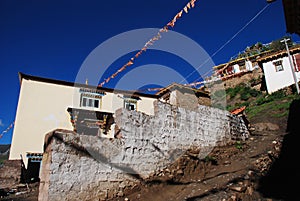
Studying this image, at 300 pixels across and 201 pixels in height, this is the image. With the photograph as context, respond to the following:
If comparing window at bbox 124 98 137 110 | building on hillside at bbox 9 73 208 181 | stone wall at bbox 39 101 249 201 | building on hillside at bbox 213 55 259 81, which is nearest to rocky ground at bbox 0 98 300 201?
stone wall at bbox 39 101 249 201

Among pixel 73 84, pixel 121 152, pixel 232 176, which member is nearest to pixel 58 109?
pixel 73 84

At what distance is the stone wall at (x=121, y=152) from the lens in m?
4.52

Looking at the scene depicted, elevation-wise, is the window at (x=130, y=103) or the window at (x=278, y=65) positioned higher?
the window at (x=278, y=65)

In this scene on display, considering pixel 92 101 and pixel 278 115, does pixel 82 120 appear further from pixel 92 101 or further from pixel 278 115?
pixel 278 115

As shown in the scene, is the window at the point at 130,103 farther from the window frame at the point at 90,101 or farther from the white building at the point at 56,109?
the window frame at the point at 90,101

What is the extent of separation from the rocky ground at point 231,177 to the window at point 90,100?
10.9m

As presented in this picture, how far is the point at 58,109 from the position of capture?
15203 millimetres

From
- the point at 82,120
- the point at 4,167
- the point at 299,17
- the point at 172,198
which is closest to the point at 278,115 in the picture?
the point at 299,17

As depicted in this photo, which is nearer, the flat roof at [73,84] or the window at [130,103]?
the flat roof at [73,84]

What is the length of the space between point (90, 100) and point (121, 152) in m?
11.8

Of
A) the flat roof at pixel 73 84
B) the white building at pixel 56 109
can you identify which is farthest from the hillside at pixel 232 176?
the flat roof at pixel 73 84

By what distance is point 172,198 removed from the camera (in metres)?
5.01

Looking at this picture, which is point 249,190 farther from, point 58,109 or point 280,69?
point 280,69

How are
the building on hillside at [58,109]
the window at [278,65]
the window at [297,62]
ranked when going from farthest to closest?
the window at [278,65]
the window at [297,62]
the building on hillside at [58,109]
